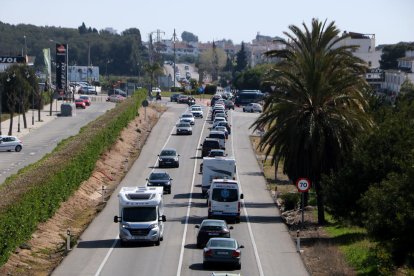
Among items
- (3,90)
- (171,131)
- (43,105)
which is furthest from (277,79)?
(43,105)

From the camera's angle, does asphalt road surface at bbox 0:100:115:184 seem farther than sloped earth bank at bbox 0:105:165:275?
Yes

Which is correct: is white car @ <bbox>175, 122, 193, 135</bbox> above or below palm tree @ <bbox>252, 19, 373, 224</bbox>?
below

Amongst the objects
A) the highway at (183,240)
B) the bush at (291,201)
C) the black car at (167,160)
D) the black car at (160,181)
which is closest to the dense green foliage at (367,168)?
the highway at (183,240)

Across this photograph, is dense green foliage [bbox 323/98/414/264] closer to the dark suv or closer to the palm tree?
the palm tree

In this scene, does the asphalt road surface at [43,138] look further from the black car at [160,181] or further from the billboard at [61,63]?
the black car at [160,181]

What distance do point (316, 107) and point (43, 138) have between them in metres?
52.1

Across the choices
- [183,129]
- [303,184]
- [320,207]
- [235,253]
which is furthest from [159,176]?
[183,129]

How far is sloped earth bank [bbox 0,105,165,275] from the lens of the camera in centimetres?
3900

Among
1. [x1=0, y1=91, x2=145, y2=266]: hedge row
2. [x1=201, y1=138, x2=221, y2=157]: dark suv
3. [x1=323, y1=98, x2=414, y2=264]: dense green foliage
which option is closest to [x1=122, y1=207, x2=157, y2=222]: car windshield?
[x1=0, y1=91, x2=145, y2=266]: hedge row

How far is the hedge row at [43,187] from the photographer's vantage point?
37.6m

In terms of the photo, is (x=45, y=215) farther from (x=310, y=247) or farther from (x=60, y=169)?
(x=310, y=247)


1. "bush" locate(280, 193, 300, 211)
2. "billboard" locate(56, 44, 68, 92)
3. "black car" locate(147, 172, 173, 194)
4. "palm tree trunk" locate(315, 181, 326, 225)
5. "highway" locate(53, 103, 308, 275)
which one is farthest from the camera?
"billboard" locate(56, 44, 68, 92)

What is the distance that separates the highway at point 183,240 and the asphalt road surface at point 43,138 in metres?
9.40

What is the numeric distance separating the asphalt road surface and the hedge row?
587 cm
